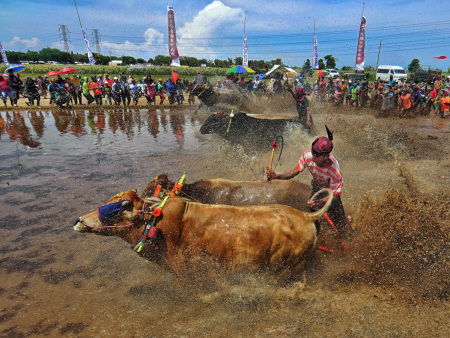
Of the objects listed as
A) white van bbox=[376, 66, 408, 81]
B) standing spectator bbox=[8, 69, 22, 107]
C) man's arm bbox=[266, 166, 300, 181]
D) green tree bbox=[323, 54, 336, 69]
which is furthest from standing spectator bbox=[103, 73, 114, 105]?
green tree bbox=[323, 54, 336, 69]

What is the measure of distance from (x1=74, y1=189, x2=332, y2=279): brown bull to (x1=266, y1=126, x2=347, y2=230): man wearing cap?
589 mm

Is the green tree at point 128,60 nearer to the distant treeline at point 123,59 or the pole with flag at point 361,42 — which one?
the distant treeline at point 123,59

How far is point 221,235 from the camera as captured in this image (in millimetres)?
3660

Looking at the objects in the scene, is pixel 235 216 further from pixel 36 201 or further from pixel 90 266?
pixel 36 201

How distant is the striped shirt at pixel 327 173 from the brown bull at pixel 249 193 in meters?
0.56

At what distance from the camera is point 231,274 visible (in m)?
3.77

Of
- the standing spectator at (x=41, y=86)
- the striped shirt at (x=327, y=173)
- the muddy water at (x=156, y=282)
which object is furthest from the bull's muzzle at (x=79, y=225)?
the standing spectator at (x=41, y=86)

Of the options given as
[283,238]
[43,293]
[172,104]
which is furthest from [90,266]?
[172,104]

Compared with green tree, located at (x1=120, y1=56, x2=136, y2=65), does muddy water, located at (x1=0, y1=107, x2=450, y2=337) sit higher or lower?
lower

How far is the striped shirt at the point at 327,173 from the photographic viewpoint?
165 inches

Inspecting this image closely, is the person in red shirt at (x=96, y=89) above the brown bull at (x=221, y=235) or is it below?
above

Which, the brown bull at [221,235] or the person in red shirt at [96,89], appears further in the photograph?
the person in red shirt at [96,89]

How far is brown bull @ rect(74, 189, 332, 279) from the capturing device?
3.58 metres

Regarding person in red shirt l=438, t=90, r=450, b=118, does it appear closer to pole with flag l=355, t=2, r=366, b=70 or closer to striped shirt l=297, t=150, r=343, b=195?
pole with flag l=355, t=2, r=366, b=70
